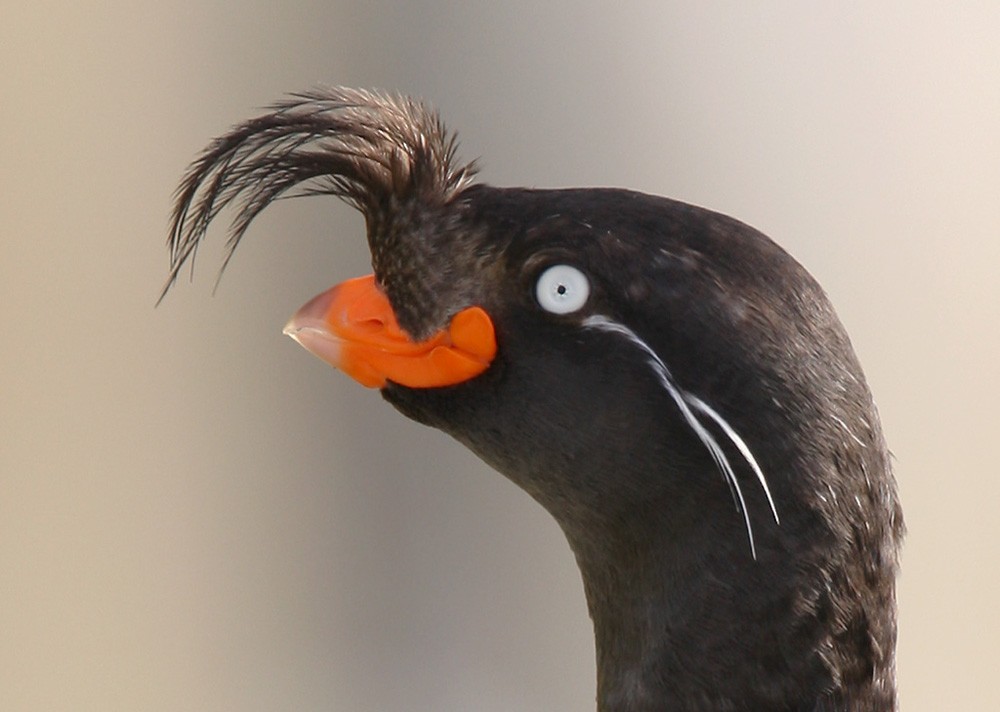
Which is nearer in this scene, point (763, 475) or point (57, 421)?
point (763, 475)

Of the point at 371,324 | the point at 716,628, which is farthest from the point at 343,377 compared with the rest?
the point at 716,628

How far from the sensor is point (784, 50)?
1661mm

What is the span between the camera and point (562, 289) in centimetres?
74

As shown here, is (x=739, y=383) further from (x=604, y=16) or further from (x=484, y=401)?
(x=604, y=16)

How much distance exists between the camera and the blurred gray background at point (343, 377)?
1.67 m

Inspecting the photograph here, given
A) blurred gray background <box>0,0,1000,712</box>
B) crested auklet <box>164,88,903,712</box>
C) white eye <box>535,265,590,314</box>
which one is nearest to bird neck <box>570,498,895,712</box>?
crested auklet <box>164,88,903,712</box>

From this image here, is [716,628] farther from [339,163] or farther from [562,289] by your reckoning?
[339,163]

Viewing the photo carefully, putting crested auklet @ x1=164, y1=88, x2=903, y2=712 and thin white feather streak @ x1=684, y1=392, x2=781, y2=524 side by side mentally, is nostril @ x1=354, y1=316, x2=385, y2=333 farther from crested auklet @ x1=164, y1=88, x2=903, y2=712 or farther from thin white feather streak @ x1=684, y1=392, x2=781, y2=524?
thin white feather streak @ x1=684, y1=392, x2=781, y2=524

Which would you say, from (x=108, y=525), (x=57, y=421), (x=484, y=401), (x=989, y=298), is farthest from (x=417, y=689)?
(x=484, y=401)

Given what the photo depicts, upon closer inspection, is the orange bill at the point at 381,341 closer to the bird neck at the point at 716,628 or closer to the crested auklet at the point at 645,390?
the crested auklet at the point at 645,390

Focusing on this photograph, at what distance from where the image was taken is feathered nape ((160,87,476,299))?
80 centimetres

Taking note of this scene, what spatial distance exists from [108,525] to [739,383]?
4.37 feet

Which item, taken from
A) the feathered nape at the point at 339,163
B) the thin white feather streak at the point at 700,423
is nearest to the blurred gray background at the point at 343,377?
the feathered nape at the point at 339,163

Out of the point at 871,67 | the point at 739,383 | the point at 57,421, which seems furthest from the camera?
the point at 57,421
